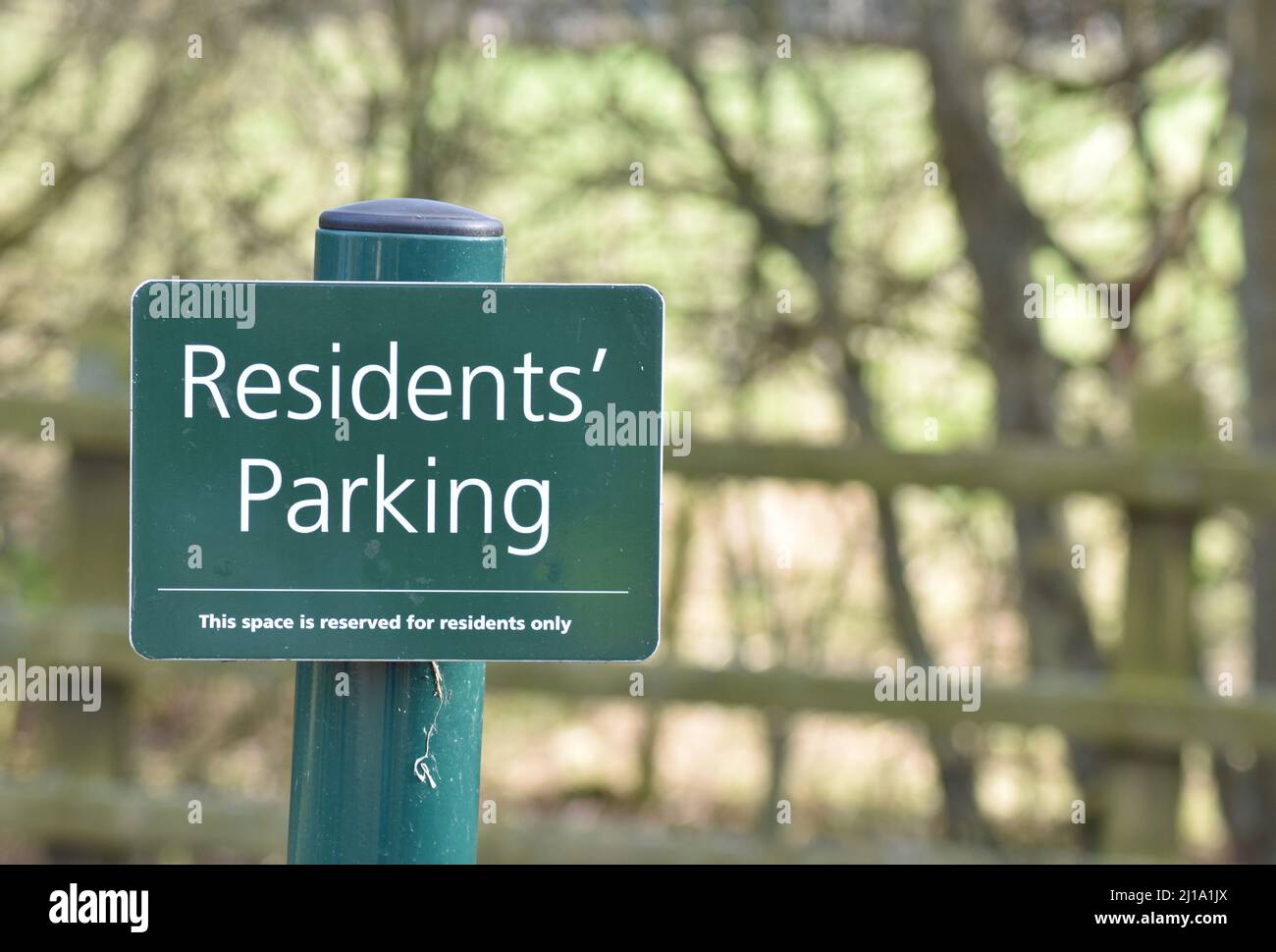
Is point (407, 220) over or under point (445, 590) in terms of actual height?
over

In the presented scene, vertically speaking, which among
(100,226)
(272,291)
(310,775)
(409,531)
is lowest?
(310,775)

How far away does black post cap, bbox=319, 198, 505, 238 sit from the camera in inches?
48.3

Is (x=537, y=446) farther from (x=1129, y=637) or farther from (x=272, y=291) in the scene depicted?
(x=1129, y=637)

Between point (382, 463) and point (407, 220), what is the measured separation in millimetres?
188

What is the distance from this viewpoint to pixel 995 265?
13.9 feet

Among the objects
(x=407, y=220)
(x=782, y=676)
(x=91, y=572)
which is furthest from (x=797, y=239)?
(x=407, y=220)

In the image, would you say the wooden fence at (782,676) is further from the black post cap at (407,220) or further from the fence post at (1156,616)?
the black post cap at (407,220)

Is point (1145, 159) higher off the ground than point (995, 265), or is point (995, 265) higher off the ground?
point (1145, 159)

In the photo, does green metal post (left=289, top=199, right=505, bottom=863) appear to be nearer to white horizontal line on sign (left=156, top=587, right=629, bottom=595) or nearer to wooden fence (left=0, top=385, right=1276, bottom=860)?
white horizontal line on sign (left=156, top=587, right=629, bottom=595)

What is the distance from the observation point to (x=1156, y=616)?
116 inches

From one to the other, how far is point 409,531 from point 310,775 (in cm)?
21

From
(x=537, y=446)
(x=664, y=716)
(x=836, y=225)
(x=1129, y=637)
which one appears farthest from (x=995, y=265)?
(x=537, y=446)

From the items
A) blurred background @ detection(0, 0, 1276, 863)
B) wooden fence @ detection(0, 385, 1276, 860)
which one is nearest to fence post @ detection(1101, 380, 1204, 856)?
wooden fence @ detection(0, 385, 1276, 860)

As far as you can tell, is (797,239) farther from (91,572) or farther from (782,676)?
(91,572)
